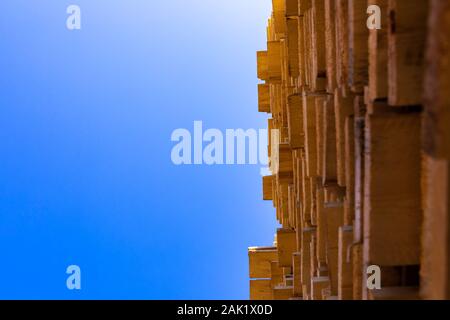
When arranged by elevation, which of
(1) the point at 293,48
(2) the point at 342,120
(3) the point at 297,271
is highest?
(1) the point at 293,48

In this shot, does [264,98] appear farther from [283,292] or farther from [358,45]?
[358,45]

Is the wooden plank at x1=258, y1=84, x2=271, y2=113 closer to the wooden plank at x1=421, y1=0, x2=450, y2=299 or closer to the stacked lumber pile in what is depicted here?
the stacked lumber pile

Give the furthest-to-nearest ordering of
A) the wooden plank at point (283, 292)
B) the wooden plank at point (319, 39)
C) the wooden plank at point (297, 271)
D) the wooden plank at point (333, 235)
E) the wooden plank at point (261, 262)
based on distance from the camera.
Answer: the wooden plank at point (261, 262), the wooden plank at point (283, 292), the wooden plank at point (297, 271), the wooden plank at point (319, 39), the wooden plank at point (333, 235)

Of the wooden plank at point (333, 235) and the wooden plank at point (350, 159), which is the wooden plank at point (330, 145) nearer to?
the wooden plank at point (333, 235)

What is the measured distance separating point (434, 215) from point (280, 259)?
390 cm

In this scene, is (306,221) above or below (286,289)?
above

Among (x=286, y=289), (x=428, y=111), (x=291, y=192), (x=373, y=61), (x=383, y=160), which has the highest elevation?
(x=373, y=61)

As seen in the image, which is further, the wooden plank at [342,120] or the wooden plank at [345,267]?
the wooden plank at [342,120]

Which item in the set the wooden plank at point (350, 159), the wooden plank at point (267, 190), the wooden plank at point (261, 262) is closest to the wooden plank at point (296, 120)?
the wooden plank at point (350, 159)

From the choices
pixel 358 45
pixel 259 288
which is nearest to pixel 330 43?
pixel 358 45

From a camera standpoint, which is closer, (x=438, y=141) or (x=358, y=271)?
(x=438, y=141)

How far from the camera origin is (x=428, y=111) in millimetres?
1302
